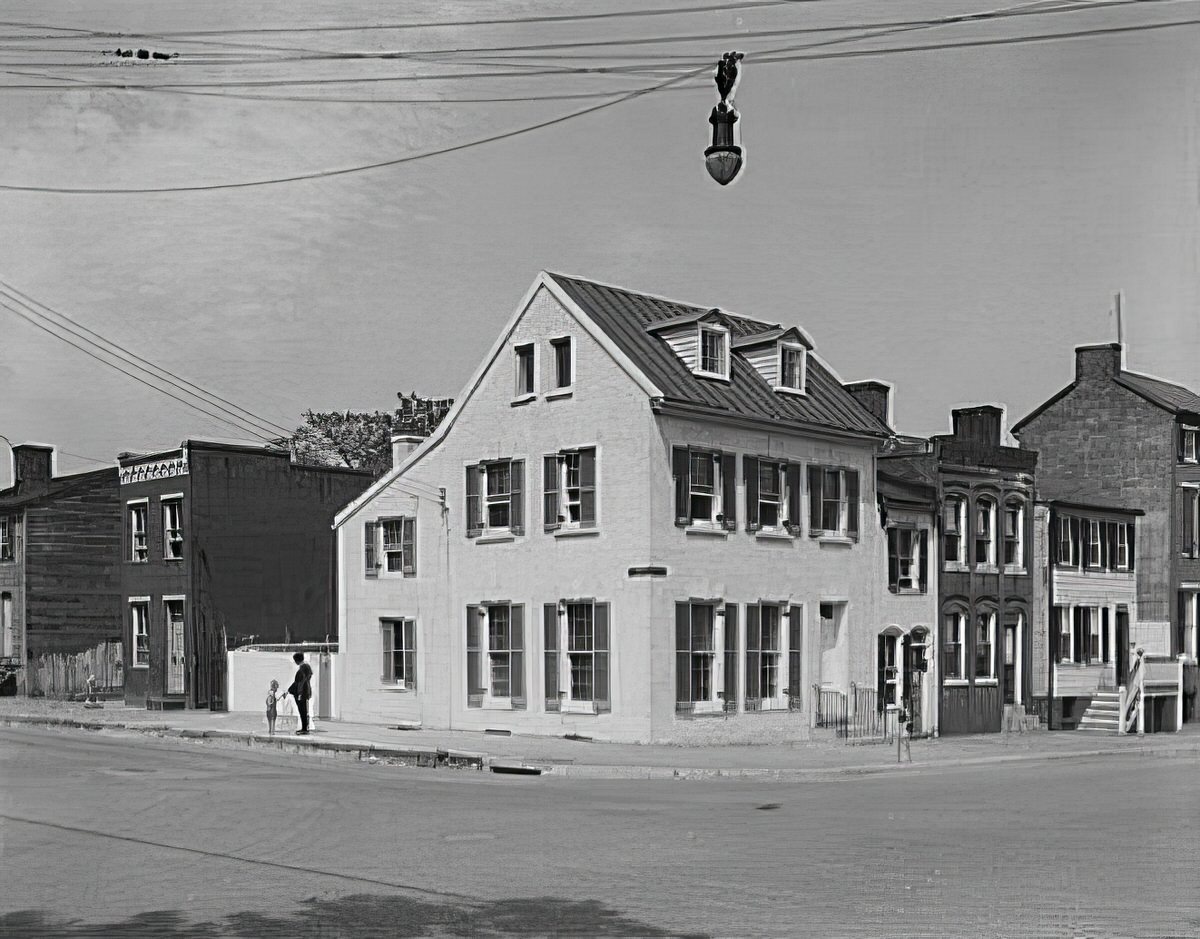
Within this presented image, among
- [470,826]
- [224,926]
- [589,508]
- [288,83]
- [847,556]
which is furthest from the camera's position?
[847,556]

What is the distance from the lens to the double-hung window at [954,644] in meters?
37.2

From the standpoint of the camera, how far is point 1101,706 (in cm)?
4000

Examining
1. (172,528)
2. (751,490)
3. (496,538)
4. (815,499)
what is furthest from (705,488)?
(172,528)

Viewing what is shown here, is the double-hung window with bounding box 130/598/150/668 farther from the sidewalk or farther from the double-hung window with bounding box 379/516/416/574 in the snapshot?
the double-hung window with bounding box 379/516/416/574

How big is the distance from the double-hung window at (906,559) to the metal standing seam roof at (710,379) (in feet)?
9.41

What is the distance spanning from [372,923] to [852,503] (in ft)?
83.8

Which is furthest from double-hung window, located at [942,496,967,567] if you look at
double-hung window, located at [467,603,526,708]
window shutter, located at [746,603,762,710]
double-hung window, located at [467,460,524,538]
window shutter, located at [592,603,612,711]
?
double-hung window, located at [467,603,526,708]

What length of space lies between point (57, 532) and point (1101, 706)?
33.0 metres

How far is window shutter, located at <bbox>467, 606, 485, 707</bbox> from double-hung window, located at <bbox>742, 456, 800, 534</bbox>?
257 inches

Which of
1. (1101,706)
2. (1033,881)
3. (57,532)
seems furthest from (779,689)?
(57,532)

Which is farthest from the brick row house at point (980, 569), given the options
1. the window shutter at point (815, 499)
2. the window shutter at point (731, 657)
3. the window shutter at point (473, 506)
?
the window shutter at point (473, 506)

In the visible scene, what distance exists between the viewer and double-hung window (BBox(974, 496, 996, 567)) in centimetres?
3862

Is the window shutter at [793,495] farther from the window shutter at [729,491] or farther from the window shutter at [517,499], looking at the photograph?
the window shutter at [517,499]

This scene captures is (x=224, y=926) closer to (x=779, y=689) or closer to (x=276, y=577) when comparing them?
(x=779, y=689)
